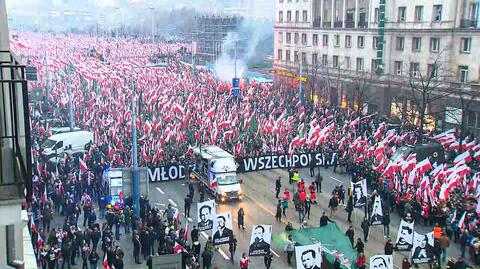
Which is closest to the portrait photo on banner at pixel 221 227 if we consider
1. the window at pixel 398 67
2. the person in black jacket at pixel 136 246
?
the person in black jacket at pixel 136 246

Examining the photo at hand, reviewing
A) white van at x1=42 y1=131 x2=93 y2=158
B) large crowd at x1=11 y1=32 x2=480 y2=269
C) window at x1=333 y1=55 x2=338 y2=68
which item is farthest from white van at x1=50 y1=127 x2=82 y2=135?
window at x1=333 y1=55 x2=338 y2=68

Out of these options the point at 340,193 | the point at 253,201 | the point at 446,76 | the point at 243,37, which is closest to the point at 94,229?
the point at 253,201

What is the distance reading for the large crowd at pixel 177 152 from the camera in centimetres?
1895

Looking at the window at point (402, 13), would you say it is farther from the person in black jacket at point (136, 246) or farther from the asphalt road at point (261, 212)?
the person in black jacket at point (136, 246)

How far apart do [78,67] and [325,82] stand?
24.4m

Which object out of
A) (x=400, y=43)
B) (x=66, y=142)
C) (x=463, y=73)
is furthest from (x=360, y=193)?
(x=400, y=43)

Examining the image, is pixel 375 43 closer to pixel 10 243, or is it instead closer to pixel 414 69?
pixel 414 69

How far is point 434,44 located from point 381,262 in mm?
32869

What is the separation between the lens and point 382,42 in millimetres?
49969

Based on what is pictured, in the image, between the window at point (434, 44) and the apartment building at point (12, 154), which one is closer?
the apartment building at point (12, 154)

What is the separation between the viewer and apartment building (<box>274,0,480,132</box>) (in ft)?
137

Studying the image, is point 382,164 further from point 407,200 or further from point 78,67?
point 78,67

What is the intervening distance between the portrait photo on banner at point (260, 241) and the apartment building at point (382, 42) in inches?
1062

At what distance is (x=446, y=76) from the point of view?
42.8 meters
